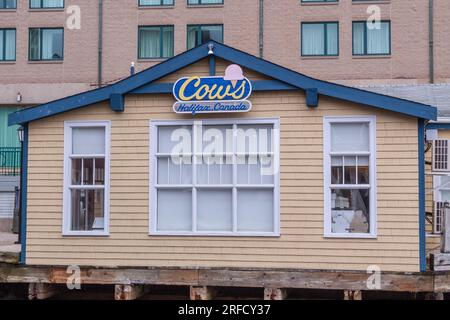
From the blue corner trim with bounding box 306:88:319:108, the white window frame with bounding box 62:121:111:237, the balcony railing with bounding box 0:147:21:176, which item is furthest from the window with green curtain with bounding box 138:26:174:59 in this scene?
the blue corner trim with bounding box 306:88:319:108

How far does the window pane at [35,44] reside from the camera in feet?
113

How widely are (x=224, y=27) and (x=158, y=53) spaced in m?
3.45

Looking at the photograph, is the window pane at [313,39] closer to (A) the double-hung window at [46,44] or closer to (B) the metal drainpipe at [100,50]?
(B) the metal drainpipe at [100,50]

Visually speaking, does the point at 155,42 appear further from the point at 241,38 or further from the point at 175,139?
the point at 175,139

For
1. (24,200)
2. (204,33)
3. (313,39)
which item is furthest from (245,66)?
(204,33)

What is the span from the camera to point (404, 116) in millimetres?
12078

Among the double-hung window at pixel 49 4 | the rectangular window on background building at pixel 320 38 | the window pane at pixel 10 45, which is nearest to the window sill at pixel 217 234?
the rectangular window on background building at pixel 320 38

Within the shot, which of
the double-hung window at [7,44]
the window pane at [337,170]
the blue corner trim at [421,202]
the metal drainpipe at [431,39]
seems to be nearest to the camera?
the blue corner trim at [421,202]

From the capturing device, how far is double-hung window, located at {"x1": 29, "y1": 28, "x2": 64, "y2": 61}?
112ft

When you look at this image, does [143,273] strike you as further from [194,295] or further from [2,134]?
[2,134]

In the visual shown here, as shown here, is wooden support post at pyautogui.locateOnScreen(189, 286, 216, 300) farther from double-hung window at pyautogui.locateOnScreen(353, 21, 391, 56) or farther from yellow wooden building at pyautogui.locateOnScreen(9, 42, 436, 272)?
double-hung window at pyautogui.locateOnScreen(353, 21, 391, 56)

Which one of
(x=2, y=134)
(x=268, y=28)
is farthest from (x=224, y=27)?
(x=2, y=134)

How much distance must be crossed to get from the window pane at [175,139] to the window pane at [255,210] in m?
1.30

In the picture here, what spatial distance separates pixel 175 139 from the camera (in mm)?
12781
